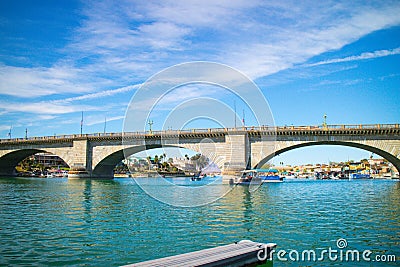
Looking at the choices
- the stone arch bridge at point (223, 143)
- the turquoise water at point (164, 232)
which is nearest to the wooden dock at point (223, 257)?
the turquoise water at point (164, 232)

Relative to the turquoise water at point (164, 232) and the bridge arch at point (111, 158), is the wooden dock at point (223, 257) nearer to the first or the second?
the turquoise water at point (164, 232)

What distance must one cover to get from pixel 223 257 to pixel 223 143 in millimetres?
45009

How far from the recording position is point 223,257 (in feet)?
25.0

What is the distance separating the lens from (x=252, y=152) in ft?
168

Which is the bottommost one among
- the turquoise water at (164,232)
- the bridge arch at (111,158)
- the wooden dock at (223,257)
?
the turquoise water at (164,232)

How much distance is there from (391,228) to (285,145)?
33404 mm

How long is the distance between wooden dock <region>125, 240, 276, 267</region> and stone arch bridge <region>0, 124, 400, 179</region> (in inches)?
1606

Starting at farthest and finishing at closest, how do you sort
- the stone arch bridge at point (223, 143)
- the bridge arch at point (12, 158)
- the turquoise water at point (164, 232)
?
the bridge arch at point (12, 158)
the stone arch bridge at point (223, 143)
the turquoise water at point (164, 232)

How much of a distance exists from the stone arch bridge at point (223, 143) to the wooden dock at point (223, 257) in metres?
40.8

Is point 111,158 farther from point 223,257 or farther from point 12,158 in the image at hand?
point 223,257

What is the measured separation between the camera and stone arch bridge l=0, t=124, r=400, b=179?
46.7m

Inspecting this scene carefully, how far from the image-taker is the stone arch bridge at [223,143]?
4672cm

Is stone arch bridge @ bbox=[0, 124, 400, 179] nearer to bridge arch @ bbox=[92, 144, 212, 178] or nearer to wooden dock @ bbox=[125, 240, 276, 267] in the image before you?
bridge arch @ bbox=[92, 144, 212, 178]

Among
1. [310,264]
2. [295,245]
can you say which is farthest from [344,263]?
[295,245]
